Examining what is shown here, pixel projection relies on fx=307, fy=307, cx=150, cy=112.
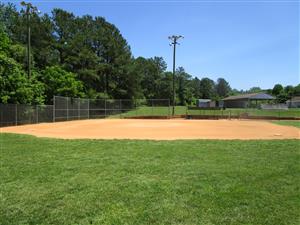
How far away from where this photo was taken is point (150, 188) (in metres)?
5.20

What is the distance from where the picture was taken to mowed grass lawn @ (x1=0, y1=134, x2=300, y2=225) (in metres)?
4.02

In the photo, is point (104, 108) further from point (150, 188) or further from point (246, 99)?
point (246, 99)

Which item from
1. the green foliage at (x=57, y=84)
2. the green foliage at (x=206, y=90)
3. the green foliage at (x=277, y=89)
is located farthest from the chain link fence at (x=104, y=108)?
the green foliage at (x=206, y=90)

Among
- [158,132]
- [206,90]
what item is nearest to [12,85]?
[158,132]

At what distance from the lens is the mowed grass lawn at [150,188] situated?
13.2ft

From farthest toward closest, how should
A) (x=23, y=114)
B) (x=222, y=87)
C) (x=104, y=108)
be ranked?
(x=222, y=87) → (x=104, y=108) → (x=23, y=114)

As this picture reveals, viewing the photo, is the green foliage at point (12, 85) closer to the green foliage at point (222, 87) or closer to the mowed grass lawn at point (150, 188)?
the mowed grass lawn at point (150, 188)

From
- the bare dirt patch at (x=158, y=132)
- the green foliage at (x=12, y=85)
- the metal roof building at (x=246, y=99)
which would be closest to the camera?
the bare dirt patch at (x=158, y=132)

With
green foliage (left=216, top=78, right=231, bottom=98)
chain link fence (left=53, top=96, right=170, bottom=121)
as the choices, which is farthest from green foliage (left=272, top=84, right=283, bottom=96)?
chain link fence (left=53, top=96, right=170, bottom=121)

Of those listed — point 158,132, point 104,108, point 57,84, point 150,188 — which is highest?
point 57,84

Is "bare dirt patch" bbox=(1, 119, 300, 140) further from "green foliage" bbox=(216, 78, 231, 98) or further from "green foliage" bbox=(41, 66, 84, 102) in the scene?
"green foliage" bbox=(216, 78, 231, 98)

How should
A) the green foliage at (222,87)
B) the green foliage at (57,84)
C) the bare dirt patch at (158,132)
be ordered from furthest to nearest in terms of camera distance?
the green foliage at (222,87) → the green foliage at (57,84) → the bare dirt patch at (158,132)

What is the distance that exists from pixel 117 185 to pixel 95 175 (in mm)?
892

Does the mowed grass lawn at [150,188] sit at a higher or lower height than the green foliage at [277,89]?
lower
